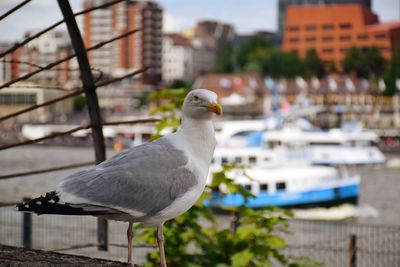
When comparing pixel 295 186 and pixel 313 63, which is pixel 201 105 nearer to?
pixel 295 186

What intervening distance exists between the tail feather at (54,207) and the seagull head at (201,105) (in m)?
0.43

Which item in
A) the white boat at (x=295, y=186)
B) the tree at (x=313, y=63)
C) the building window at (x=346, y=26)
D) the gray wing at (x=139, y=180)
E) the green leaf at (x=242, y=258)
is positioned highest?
the building window at (x=346, y=26)

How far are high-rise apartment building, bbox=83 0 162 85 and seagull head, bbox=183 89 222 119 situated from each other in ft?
398

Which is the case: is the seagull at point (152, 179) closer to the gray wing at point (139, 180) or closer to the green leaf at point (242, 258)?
the gray wing at point (139, 180)

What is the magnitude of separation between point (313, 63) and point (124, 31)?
31.5m

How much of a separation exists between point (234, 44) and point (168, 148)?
18393 cm

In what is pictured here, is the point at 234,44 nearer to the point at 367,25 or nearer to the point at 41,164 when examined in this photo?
the point at 367,25

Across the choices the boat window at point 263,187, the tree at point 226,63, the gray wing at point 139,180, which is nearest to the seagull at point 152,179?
the gray wing at point 139,180

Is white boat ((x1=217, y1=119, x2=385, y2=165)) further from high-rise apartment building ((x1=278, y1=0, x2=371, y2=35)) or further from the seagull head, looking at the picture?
high-rise apartment building ((x1=278, y1=0, x2=371, y2=35))

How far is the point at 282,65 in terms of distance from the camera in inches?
4277

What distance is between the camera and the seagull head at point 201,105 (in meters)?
2.58

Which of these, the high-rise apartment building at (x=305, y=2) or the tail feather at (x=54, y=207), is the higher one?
the high-rise apartment building at (x=305, y=2)

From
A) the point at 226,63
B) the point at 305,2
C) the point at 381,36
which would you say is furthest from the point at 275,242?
the point at 305,2

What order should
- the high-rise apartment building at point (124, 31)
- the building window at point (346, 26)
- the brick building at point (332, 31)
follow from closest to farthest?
the brick building at point (332, 31), the building window at point (346, 26), the high-rise apartment building at point (124, 31)
